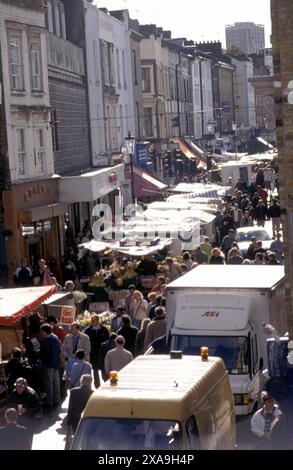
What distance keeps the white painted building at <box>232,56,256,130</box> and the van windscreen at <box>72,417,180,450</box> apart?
84.9 meters

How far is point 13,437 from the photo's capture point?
13.1 meters

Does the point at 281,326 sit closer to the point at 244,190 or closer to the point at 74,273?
the point at 74,273

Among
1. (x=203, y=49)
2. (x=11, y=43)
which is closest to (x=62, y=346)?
(x=11, y=43)

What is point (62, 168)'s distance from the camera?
43375mm

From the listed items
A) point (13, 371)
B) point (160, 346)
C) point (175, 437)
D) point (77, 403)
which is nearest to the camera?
point (175, 437)

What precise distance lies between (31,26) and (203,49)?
66461mm

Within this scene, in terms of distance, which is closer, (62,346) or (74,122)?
(62,346)

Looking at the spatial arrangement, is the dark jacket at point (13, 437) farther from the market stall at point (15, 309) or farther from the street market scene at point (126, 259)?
the market stall at point (15, 309)

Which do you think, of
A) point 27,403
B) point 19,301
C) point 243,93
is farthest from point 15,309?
point 243,93

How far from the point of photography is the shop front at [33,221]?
33719mm

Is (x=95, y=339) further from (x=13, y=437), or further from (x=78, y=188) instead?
(x=78, y=188)

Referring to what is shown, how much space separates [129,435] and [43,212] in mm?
24871

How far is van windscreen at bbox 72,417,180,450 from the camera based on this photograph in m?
11.4

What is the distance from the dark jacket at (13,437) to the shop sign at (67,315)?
803 centimetres
